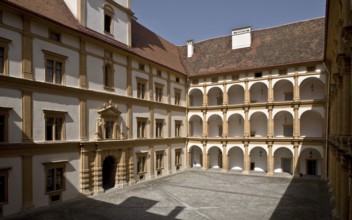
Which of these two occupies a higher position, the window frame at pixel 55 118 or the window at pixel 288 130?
the window frame at pixel 55 118

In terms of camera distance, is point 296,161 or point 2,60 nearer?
point 2,60

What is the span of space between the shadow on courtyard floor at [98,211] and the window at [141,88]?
34.8 feet

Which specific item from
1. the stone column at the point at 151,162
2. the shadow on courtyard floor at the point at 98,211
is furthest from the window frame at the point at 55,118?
the stone column at the point at 151,162

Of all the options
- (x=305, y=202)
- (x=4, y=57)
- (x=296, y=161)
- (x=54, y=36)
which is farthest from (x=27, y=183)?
(x=296, y=161)

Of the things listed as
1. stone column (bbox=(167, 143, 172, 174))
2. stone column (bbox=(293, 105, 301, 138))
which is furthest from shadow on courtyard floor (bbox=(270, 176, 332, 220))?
stone column (bbox=(167, 143, 172, 174))

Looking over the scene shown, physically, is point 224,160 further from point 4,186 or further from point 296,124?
point 4,186

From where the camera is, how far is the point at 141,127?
26.0 m

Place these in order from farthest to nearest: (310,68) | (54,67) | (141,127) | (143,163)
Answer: (310,68)
(143,163)
(141,127)
(54,67)

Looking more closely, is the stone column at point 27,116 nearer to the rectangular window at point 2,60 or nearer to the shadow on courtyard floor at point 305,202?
the rectangular window at point 2,60

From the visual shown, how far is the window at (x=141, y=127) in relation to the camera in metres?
25.6

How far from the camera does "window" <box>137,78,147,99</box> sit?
2565 cm

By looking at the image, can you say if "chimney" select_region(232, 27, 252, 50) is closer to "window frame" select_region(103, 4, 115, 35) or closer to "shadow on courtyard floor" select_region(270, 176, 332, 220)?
"window frame" select_region(103, 4, 115, 35)

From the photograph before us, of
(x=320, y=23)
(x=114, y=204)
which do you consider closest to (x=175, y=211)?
(x=114, y=204)

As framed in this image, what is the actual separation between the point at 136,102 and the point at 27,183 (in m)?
11.7
